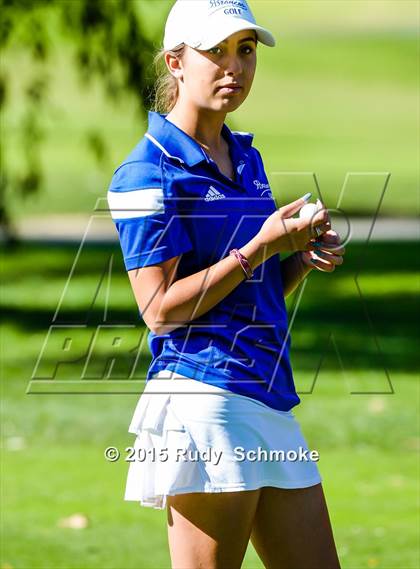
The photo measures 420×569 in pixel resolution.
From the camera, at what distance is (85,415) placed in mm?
8836

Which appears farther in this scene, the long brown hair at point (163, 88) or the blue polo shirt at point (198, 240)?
the long brown hair at point (163, 88)

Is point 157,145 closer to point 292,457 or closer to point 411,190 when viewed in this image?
point 292,457

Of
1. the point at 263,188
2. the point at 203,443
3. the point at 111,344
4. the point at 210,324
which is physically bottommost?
the point at 111,344

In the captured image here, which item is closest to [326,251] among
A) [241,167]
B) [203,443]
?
[241,167]

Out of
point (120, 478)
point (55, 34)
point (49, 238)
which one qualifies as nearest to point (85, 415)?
point (120, 478)

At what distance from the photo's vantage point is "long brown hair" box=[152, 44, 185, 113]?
3.86 meters

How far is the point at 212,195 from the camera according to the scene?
11.8 feet

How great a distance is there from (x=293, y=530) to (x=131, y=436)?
4.55m

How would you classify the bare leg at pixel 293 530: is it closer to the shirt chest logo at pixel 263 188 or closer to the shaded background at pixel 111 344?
the shirt chest logo at pixel 263 188

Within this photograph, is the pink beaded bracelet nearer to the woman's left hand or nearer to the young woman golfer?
the young woman golfer

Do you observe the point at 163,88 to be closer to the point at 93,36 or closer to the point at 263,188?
the point at 263,188

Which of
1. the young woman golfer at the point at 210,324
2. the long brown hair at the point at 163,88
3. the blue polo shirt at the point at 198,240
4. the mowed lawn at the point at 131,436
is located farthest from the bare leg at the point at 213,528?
the mowed lawn at the point at 131,436

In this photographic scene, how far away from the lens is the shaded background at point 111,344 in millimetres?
6422

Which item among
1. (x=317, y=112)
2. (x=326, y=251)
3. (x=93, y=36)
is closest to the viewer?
(x=326, y=251)
